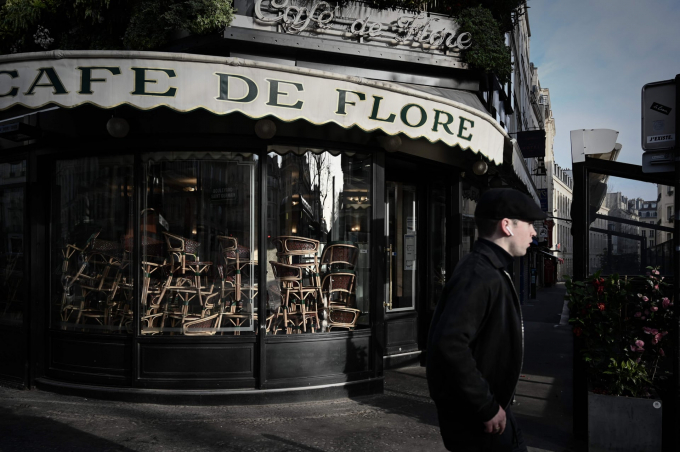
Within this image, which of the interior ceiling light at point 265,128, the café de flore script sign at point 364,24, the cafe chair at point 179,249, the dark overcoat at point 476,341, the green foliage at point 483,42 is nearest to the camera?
the dark overcoat at point 476,341

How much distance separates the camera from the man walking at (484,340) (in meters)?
2.33

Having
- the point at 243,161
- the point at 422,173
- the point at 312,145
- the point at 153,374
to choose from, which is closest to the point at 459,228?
the point at 422,173

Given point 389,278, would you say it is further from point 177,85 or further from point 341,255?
point 177,85

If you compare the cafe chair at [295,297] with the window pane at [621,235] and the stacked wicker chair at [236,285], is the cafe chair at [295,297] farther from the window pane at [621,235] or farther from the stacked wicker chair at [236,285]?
the window pane at [621,235]

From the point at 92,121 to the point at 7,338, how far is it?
3067 mm

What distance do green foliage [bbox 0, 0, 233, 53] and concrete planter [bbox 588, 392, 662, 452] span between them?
608 centimetres

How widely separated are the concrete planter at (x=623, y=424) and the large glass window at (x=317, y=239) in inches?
118

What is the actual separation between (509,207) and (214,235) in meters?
5.03

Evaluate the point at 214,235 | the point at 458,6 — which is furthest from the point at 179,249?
the point at 458,6

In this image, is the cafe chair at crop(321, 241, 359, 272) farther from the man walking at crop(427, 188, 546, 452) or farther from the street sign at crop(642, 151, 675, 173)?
the man walking at crop(427, 188, 546, 452)

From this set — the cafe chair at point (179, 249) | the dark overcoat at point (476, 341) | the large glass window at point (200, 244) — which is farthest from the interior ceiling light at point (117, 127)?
the dark overcoat at point (476, 341)

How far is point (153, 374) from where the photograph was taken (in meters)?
6.59

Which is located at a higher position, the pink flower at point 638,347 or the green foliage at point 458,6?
the green foliage at point 458,6

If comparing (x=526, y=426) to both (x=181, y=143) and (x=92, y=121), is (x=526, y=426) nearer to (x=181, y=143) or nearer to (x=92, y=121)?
(x=181, y=143)
